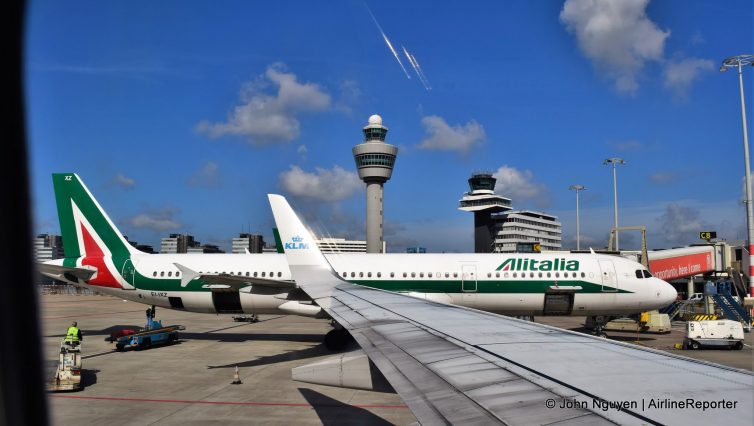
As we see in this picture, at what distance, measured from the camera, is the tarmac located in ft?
37.1

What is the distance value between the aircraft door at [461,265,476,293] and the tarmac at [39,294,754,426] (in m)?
6.76

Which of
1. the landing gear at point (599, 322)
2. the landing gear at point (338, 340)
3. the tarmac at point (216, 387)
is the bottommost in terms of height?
the tarmac at point (216, 387)

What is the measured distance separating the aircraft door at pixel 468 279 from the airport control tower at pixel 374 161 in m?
78.8

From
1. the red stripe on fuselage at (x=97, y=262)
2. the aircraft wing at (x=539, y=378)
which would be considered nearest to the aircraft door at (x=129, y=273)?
the red stripe on fuselage at (x=97, y=262)

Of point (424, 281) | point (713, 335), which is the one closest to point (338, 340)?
point (424, 281)

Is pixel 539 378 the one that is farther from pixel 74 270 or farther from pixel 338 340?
pixel 74 270

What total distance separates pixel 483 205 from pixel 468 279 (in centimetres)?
11155

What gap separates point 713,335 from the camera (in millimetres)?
22188

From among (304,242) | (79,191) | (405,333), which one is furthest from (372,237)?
(405,333)

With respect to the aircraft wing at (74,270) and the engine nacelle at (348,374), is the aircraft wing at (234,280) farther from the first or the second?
the engine nacelle at (348,374)

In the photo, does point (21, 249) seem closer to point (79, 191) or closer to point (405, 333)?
point (405, 333)

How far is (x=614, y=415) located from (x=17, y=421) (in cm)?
631

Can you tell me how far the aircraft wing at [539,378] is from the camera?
A: 2.94 m

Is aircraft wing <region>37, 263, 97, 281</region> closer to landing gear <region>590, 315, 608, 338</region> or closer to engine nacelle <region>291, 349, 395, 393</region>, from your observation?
engine nacelle <region>291, 349, 395, 393</region>
